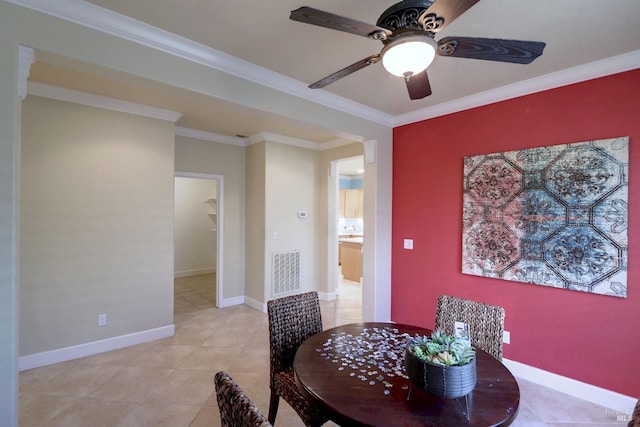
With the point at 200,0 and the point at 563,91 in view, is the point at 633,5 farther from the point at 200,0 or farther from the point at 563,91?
the point at 200,0

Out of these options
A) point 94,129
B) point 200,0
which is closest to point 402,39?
point 200,0

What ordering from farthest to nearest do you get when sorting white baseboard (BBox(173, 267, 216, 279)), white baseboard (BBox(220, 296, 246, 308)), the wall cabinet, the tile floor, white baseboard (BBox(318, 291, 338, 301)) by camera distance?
1. the wall cabinet
2. white baseboard (BBox(173, 267, 216, 279))
3. white baseboard (BBox(318, 291, 338, 301))
4. white baseboard (BBox(220, 296, 246, 308))
5. the tile floor

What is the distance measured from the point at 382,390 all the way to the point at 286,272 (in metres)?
3.56

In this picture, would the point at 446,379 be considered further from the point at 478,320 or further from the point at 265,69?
the point at 265,69

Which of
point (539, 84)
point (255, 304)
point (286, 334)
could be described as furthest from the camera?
point (255, 304)

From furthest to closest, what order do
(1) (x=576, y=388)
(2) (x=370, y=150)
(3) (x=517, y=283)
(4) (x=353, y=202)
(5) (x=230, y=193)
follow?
(4) (x=353, y=202) < (5) (x=230, y=193) < (2) (x=370, y=150) < (3) (x=517, y=283) < (1) (x=576, y=388)

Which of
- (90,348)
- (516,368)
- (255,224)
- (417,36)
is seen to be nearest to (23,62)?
(417,36)

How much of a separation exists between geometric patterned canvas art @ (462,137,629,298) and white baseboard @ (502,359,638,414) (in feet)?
2.57

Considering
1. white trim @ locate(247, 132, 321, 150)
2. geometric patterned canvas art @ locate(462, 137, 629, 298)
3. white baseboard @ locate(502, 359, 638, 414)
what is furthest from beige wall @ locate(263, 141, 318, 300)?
white baseboard @ locate(502, 359, 638, 414)

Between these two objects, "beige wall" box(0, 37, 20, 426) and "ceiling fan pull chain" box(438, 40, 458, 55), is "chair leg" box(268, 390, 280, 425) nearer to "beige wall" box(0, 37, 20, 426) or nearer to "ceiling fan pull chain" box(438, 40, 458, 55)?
"beige wall" box(0, 37, 20, 426)

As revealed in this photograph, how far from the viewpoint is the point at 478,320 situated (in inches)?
75.9

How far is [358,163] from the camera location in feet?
21.8

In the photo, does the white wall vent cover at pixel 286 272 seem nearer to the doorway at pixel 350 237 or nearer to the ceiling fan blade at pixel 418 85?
the doorway at pixel 350 237

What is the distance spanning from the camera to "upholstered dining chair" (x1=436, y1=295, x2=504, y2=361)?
1830mm
